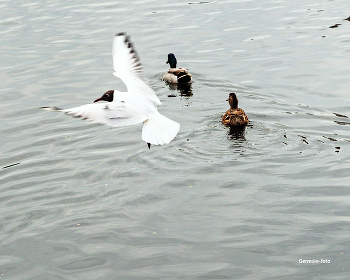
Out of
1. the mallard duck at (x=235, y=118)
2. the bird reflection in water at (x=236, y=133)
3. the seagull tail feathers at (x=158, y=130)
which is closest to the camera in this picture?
the seagull tail feathers at (x=158, y=130)

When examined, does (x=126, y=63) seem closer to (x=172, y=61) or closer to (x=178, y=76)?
(x=178, y=76)

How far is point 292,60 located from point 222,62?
2.10 meters

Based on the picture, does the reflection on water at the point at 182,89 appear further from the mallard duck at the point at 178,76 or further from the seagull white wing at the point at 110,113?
the seagull white wing at the point at 110,113

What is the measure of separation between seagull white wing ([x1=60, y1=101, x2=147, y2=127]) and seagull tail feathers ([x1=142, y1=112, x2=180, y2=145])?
140 millimetres

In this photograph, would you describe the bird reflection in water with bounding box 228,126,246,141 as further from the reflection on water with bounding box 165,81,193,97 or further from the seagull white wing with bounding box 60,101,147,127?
the seagull white wing with bounding box 60,101,147,127

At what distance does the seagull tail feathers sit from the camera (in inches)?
273

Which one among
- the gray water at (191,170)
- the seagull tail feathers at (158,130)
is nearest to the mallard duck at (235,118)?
the gray water at (191,170)

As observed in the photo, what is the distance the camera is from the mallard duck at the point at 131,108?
7000 millimetres

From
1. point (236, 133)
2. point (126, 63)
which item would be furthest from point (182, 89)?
point (126, 63)

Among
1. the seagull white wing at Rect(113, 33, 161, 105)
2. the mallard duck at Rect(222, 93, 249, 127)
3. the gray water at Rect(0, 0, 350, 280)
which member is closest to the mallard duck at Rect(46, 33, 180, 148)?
the seagull white wing at Rect(113, 33, 161, 105)

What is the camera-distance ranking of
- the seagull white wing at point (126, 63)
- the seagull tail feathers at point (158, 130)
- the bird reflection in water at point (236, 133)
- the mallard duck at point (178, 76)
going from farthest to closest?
the mallard duck at point (178, 76), the bird reflection in water at point (236, 133), the seagull white wing at point (126, 63), the seagull tail feathers at point (158, 130)

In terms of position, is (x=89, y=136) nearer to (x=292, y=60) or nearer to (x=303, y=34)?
(x=292, y=60)

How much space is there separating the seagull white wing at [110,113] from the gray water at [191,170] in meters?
1.51

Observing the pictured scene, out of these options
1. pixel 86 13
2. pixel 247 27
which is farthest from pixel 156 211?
pixel 86 13
